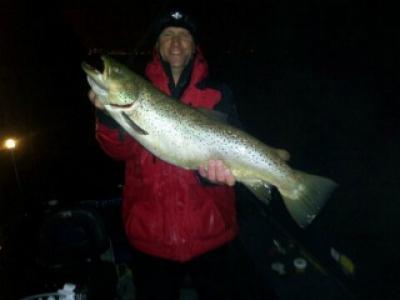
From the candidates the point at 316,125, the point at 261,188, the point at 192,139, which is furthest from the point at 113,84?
the point at 316,125

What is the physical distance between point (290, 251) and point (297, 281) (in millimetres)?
485

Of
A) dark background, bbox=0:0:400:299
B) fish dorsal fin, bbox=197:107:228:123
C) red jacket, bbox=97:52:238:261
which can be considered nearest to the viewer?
red jacket, bbox=97:52:238:261

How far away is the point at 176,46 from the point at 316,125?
189 inches

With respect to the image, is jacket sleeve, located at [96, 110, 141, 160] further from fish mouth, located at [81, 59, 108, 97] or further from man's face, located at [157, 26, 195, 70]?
man's face, located at [157, 26, 195, 70]

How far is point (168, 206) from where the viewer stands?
8.00 ft

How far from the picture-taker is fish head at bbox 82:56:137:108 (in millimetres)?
2459

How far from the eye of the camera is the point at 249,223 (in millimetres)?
4527

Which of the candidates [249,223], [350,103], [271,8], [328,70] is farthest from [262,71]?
[249,223]

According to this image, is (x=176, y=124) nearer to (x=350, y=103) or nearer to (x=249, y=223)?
(x=249, y=223)

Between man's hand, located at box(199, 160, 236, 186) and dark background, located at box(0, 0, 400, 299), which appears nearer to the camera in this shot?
man's hand, located at box(199, 160, 236, 186)

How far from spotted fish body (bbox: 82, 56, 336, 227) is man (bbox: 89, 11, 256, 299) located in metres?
0.10

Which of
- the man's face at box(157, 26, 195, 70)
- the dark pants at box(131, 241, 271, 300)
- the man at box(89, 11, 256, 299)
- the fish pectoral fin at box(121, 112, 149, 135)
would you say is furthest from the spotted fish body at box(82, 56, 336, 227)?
the dark pants at box(131, 241, 271, 300)

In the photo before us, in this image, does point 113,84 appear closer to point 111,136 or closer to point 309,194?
point 111,136

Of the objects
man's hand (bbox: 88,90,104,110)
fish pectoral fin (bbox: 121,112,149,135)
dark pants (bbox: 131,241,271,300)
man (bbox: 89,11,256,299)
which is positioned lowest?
dark pants (bbox: 131,241,271,300)
